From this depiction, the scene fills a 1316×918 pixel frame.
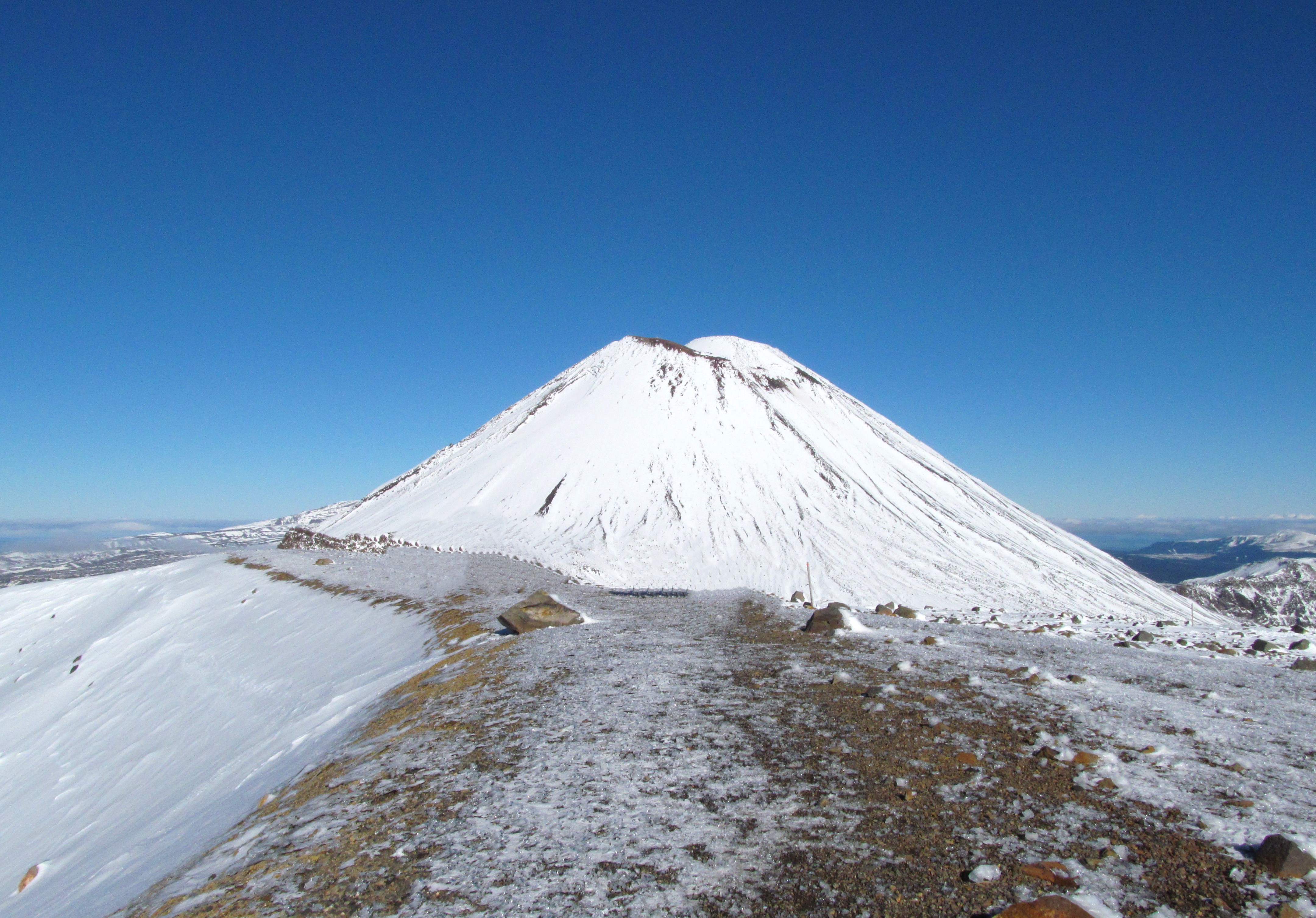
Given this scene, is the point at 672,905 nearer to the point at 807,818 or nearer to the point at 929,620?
the point at 807,818

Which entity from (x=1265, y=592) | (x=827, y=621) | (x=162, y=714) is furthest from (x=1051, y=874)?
(x=1265, y=592)

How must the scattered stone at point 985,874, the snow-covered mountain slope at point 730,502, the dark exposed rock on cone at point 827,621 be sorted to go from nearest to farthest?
the scattered stone at point 985,874 < the dark exposed rock on cone at point 827,621 < the snow-covered mountain slope at point 730,502

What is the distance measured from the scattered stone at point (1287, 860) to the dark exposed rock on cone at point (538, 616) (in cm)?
1140

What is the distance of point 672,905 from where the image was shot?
4.12 m

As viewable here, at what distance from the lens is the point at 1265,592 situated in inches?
3814

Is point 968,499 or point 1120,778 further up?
point 968,499

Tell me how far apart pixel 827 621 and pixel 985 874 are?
338 inches

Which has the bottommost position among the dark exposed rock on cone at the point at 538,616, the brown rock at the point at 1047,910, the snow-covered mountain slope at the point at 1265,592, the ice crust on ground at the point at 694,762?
the snow-covered mountain slope at the point at 1265,592

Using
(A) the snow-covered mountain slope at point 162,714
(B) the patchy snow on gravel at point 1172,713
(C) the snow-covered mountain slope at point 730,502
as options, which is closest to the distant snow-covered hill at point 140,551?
(C) the snow-covered mountain slope at point 730,502

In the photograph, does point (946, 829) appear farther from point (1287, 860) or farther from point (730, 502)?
point (730, 502)

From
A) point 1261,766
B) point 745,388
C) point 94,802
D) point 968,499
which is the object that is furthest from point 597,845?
point 745,388

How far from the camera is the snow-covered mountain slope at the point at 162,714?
8641 millimetres

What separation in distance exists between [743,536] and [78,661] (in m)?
36.8

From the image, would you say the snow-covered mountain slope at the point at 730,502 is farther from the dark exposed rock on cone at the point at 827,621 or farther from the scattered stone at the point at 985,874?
the scattered stone at the point at 985,874
